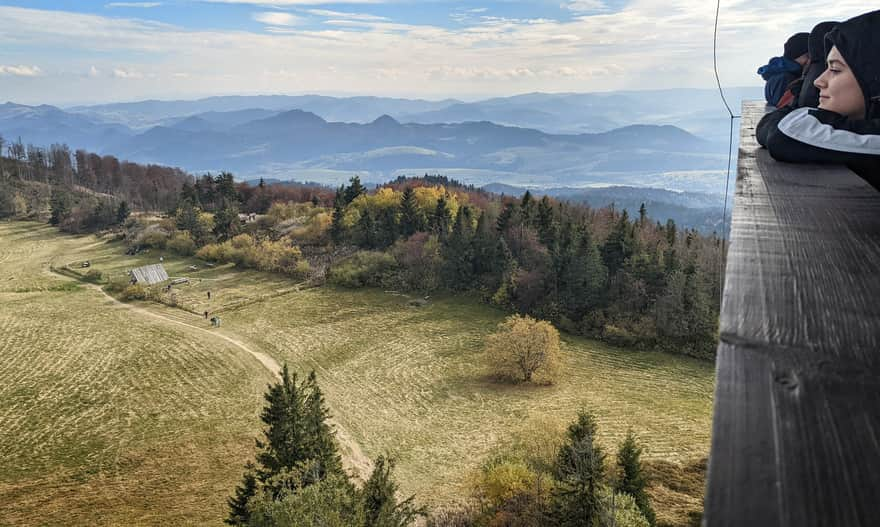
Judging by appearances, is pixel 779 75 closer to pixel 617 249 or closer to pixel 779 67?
pixel 779 67

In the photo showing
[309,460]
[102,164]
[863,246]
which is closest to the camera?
[863,246]

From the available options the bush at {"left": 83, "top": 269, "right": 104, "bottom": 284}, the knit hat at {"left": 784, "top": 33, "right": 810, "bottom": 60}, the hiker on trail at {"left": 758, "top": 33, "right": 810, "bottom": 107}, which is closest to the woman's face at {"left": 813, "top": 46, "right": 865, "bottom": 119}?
the hiker on trail at {"left": 758, "top": 33, "right": 810, "bottom": 107}

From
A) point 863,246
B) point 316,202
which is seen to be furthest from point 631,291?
point 316,202

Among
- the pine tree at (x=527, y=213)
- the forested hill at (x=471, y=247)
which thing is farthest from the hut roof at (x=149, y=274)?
the pine tree at (x=527, y=213)

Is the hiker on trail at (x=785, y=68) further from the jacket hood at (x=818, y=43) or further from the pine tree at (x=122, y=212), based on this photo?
the pine tree at (x=122, y=212)

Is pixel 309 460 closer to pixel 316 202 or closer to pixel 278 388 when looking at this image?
pixel 278 388

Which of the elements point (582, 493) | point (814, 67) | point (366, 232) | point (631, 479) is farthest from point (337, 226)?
point (814, 67)
